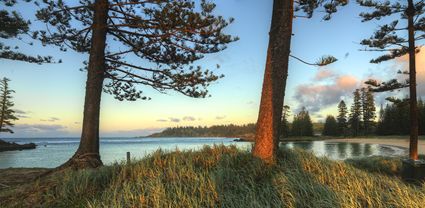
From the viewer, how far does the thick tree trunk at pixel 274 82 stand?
677cm

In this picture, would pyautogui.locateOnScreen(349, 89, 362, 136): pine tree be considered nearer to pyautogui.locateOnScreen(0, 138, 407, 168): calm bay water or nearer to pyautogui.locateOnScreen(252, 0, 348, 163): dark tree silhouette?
pyautogui.locateOnScreen(0, 138, 407, 168): calm bay water

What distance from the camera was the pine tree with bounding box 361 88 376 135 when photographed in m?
74.6

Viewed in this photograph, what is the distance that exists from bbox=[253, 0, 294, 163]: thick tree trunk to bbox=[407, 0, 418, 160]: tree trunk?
10.5 m

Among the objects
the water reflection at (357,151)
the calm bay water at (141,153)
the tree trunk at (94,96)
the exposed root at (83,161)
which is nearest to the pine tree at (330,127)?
the calm bay water at (141,153)

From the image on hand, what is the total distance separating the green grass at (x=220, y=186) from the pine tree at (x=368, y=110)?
241ft

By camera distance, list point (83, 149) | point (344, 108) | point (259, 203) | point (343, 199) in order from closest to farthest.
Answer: point (343, 199) → point (259, 203) → point (83, 149) → point (344, 108)

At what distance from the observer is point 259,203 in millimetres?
4441

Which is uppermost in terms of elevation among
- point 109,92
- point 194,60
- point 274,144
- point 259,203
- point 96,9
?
point 96,9

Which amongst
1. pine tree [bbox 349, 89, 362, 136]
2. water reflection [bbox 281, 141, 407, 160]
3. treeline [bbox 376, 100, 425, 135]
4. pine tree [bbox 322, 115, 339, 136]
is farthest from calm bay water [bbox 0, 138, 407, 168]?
pine tree [bbox 322, 115, 339, 136]

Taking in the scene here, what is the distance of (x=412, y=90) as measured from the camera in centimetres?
1513

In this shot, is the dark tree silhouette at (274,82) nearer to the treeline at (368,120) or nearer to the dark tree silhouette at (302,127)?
the treeline at (368,120)

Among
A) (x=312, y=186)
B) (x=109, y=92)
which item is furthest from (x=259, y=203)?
(x=109, y=92)

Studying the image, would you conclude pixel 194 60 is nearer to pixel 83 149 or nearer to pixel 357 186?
pixel 83 149

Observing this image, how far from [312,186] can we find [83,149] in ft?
A: 21.4
